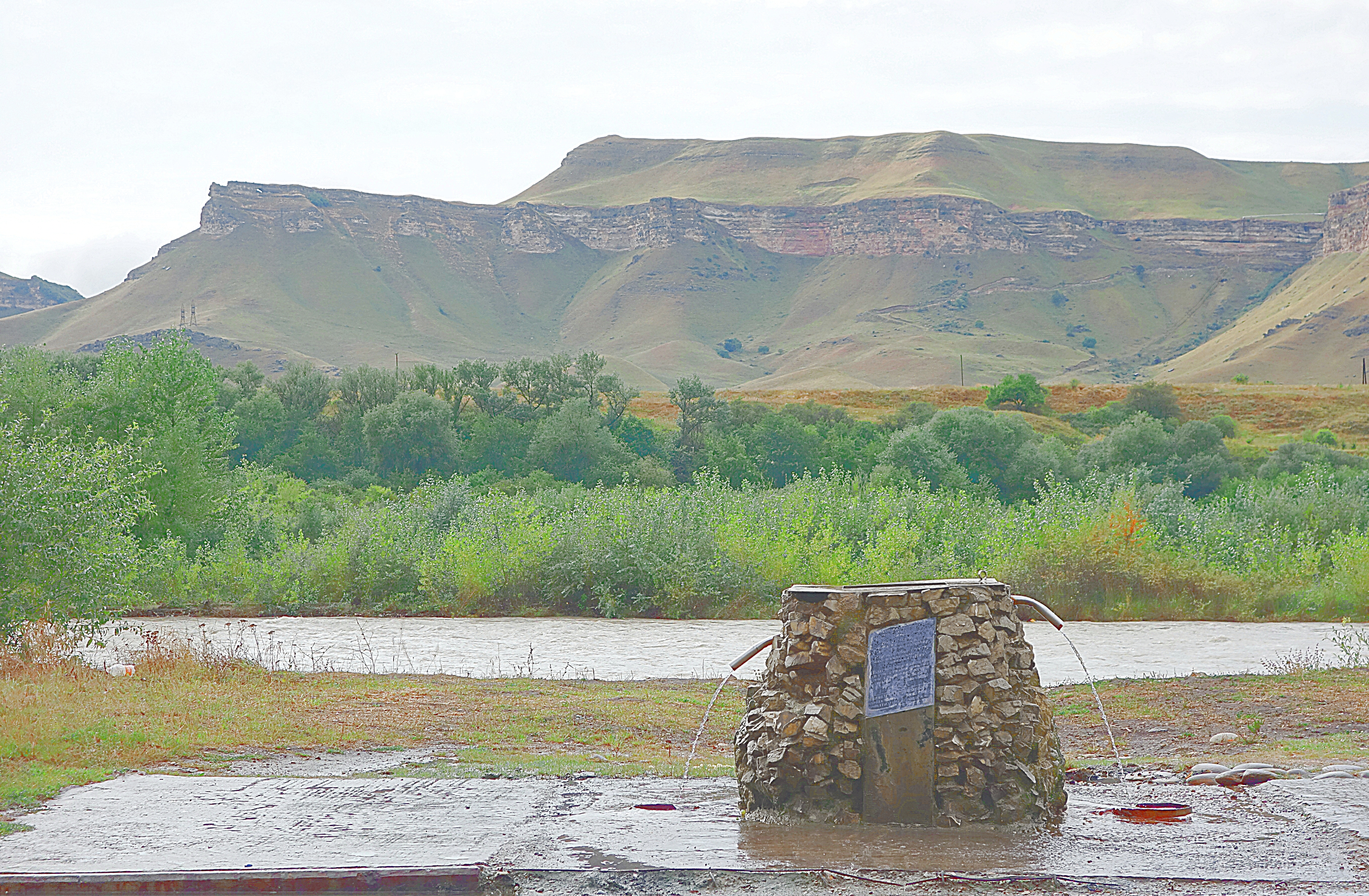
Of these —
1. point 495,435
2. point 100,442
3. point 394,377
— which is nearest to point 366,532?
point 100,442

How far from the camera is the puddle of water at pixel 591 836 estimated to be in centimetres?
588

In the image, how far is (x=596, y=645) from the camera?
62.5 ft

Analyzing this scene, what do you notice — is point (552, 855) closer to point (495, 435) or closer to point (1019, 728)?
point (1019, 728)

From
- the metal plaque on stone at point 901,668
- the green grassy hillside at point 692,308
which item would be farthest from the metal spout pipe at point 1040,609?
the green grassy hillside at point 692,308

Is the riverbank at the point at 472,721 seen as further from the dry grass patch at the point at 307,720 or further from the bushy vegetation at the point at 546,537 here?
the bushy vegetation at the point at 546,537

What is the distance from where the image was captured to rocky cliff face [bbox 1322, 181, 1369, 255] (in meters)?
162

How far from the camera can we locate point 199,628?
20594mm

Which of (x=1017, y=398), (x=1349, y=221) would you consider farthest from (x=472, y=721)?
(x=1349, y=221)

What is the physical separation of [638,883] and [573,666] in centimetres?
1098

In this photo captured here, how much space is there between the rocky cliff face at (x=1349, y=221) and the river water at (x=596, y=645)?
163488mm

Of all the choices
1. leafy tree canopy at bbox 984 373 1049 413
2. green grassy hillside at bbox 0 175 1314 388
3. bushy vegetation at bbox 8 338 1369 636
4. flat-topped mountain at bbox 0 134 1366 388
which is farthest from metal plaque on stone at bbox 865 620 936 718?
flat-topped mountain at bbox 0 134 1366 388

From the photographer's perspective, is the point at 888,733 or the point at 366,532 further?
the point at 366,532

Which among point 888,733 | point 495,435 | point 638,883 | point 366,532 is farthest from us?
point 495,435

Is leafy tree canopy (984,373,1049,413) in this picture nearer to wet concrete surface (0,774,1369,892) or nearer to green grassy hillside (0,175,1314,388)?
wet concrete surface (0,774,1369,892)
